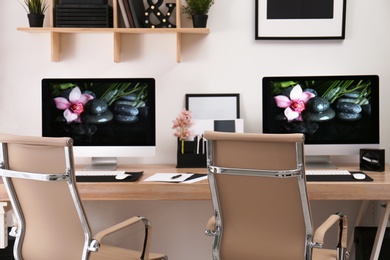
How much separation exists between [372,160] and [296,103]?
47 cm

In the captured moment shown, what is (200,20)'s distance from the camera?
3.62 meters

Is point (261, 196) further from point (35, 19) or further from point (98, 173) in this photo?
point (35, 19)

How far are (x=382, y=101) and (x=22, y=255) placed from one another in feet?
6.83

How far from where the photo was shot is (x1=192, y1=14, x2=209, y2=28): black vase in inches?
142

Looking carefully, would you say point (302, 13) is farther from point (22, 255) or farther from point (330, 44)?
point (22, 255)

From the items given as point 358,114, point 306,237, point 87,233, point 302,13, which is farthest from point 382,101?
point 87,233

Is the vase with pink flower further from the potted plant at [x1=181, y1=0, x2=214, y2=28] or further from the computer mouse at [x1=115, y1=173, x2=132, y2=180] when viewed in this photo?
the potted plant at [x1=181, y1=0, x2=214, y2=28]

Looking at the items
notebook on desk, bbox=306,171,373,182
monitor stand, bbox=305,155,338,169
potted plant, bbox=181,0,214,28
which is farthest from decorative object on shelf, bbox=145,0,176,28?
notebook on desk, bbox=306,171,373,182

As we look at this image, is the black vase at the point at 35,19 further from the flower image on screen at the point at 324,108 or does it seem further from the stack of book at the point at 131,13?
the flower image on screen at the point at 324,108

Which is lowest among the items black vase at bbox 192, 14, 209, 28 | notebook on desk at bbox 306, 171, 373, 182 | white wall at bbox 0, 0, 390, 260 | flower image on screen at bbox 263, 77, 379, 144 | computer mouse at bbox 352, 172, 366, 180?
notebook on desk at bbox 306, 171, 373, 182

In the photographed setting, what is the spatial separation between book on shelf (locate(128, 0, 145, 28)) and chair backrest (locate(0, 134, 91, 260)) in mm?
1205

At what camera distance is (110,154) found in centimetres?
354

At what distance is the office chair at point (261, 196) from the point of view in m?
2.50

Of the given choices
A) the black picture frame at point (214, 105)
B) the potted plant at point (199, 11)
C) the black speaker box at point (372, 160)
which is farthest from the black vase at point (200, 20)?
the black speaker box at point (372, 160)
